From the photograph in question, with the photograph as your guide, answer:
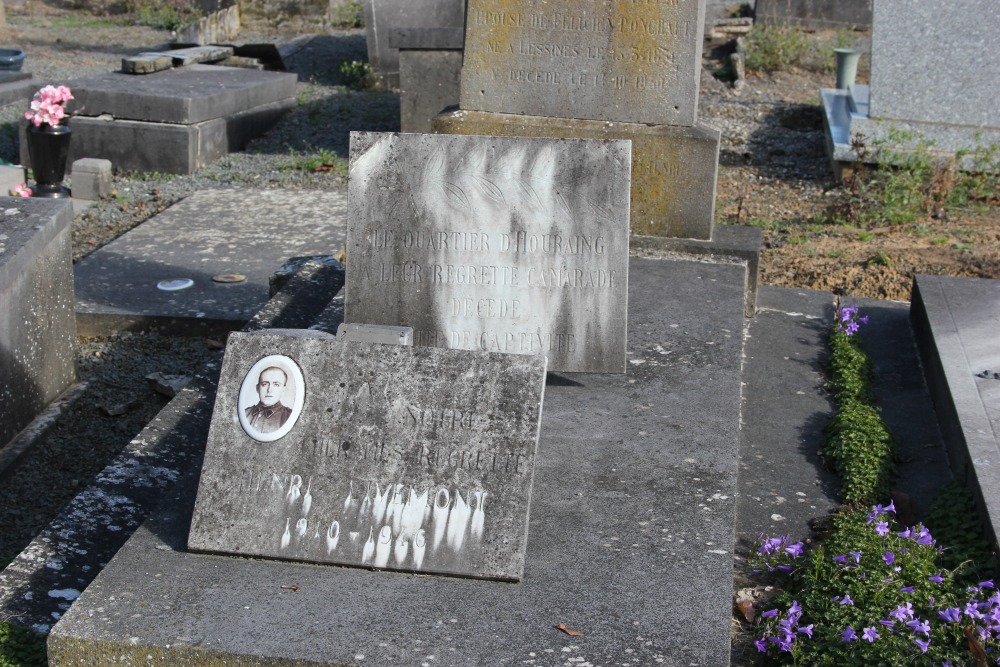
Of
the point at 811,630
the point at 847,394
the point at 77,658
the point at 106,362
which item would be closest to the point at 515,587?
Answer: the point at 811,630

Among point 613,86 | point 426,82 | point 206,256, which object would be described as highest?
point 613,86

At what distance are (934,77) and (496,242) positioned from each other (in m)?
6.35

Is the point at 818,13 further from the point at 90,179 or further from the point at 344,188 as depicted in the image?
the point at 90,179

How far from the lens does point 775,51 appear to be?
13664 mm

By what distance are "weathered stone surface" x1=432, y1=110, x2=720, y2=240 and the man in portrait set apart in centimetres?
284

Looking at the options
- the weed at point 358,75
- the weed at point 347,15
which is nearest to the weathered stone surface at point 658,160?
the weed at point 358,75

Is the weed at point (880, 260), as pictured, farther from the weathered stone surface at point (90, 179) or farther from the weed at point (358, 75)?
the weed at point (358, 75)

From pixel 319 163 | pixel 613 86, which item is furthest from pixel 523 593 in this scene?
pixel 319 163

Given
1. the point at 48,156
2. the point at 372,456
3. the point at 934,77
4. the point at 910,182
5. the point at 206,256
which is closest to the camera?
the point at 372,456

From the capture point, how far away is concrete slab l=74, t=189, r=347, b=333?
231 inches

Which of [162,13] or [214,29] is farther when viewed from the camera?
[162,13]

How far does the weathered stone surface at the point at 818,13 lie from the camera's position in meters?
15.8

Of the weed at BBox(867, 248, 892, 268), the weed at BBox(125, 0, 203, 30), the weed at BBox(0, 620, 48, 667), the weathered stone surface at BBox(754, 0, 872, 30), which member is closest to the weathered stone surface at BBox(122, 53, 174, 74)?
the weed at BBox(867, 248, 892, 268)

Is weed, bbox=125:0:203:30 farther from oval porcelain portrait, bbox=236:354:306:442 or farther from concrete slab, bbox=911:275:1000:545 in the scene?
oval porcelain portrait, bbox=236:354:306:442
